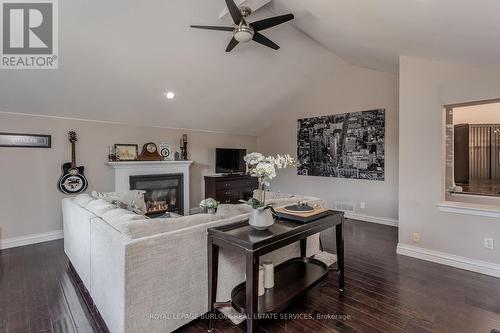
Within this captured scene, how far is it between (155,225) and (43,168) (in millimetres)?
3424

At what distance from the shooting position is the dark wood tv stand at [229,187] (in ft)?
19.7

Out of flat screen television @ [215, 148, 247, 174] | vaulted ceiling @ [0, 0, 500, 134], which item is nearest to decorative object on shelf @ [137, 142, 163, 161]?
vaulted ceiling @ [0, 0, 500, 134]

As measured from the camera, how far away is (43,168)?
408cm

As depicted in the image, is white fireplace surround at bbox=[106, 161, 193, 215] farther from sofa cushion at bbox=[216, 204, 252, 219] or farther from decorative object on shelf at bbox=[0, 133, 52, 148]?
sofa cushion at bbox=[216, 204, 252, 219]

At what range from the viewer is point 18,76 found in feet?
10.9

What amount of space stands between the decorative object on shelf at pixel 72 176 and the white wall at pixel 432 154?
5208mm

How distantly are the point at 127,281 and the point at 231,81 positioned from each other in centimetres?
396

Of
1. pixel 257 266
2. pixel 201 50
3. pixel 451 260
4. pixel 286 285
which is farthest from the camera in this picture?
pixel 201 50

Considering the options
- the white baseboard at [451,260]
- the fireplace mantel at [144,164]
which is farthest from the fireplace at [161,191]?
the white baseboard at [451,260]

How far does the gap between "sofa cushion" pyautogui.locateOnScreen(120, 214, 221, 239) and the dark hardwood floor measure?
2.69ft

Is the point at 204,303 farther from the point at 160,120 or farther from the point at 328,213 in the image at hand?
the point at 160,120

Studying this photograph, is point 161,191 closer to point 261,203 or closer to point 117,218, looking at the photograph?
point 117,218

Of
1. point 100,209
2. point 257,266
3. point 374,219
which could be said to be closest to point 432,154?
point 374,219

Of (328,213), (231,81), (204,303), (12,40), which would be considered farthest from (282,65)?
(204,303)
